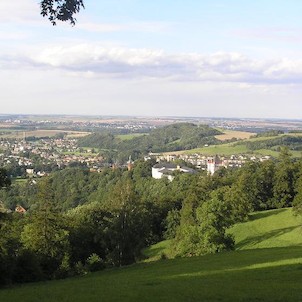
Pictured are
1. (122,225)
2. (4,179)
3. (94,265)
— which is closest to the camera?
(4,179)

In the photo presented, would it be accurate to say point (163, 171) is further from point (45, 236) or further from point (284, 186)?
point (45, 236)

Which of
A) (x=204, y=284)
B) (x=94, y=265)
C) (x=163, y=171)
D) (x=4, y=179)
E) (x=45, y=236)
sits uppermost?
(x=4, y=179)

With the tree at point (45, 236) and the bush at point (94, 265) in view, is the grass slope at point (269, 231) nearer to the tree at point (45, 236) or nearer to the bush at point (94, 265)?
the bush at point (94, 265)

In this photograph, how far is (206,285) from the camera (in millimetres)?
19703

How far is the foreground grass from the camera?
56.0 feet

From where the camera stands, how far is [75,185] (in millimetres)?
128625

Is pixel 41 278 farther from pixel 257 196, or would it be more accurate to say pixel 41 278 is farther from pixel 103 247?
pixel 257 196

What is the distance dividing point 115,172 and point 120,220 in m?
93.2

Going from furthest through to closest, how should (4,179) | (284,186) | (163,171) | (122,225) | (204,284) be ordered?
(163,171), (284,186), (122,225), (4,179), (204,284)

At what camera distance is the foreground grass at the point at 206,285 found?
672 inches

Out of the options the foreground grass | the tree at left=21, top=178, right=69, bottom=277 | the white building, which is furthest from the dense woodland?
the white building

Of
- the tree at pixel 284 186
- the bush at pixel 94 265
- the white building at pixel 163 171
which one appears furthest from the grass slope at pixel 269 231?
the white building at pixel 163 171

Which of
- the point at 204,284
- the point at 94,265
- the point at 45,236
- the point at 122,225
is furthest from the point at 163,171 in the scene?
the point at 204,284

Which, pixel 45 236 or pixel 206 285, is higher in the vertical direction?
pixel 206 285
